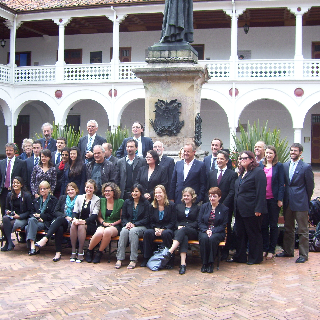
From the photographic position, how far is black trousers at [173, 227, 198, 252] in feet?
20.6

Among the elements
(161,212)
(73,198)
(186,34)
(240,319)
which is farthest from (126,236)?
(186,34)

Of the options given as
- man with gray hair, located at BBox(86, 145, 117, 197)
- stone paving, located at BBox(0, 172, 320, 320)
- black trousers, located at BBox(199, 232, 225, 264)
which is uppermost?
man with gray hair, located at BBox(86, 145, 117, 197)

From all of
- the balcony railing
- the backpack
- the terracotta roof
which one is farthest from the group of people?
the terracotta roof

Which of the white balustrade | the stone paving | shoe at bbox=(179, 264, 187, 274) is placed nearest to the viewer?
the stone paving

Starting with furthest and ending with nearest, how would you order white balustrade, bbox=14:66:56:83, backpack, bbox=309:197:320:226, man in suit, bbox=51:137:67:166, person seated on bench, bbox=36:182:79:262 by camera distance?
white balustrade, bbox=14:66:56:83 → backpack, bbox=309:197:320:226 → man in suit, bbox=51:137:67:166 → person seated on bench, bbox=36:182:79:262

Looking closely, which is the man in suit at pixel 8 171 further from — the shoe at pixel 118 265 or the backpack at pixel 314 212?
the backpack at pixel 314 212

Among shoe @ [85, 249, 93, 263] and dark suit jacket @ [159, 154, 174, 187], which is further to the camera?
dark suit jacket @ [159, 154, 174, 187]

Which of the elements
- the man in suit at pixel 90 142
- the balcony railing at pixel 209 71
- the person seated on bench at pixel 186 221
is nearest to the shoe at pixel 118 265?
the person seated on bench at pixel 186 221

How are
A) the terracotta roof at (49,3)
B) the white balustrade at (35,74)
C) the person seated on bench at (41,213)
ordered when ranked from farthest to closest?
the white balustrade at (35,74) < the terracotta roof at (49,3) < the person seated on bench at (41,213)

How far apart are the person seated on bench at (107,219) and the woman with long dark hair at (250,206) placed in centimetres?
172

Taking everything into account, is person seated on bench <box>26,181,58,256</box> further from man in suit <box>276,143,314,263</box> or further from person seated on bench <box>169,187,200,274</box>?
man in suit <box>276,143,314,263</box>

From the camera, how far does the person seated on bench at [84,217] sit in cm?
671

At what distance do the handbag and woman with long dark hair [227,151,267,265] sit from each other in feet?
3.72

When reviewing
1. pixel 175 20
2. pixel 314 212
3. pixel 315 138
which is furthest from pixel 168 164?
pixel 315 138
